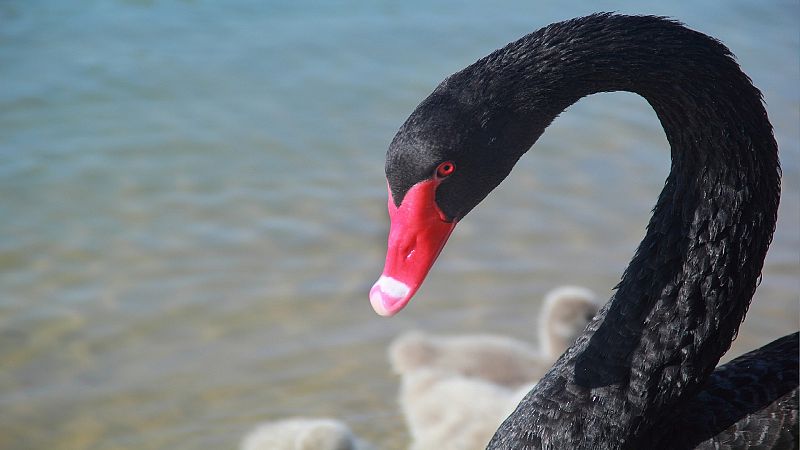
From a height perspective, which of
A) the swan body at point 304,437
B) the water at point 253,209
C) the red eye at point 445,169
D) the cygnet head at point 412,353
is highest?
the water at point 253,209

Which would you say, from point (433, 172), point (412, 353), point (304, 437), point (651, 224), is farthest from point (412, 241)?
point (412, 353)

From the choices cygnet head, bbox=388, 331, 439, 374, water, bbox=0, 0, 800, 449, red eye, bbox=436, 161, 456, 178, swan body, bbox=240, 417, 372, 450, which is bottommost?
swan body, bbox=240, 417, 372, 450

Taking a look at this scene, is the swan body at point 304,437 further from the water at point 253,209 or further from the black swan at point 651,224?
the black swan at point 651,224

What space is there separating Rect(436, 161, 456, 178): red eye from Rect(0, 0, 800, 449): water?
1.44 m

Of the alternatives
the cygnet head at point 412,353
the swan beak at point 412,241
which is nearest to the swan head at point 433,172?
the swan beak at point 412,241

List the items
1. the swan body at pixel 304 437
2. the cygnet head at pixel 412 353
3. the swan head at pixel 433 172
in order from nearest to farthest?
the swan head at pixel 433 172 → the swan body at pixel 304 437 → the cygnet head at pixel 412 353

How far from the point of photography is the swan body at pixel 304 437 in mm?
2652

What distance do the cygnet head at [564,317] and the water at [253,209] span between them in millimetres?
263

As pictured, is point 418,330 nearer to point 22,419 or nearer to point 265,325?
point 265,325

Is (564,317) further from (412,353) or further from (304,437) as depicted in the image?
(304,437)

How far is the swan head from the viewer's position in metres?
1.77

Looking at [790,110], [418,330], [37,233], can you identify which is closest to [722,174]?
[418,330]

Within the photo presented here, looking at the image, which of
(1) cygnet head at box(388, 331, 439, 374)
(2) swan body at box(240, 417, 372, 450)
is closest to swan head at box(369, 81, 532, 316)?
(2) swan body at box(240, 417, 372, 450)

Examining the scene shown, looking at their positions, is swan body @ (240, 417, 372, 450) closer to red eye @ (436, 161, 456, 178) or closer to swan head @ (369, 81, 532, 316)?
swan head @ (369, 81, 532, 316)
